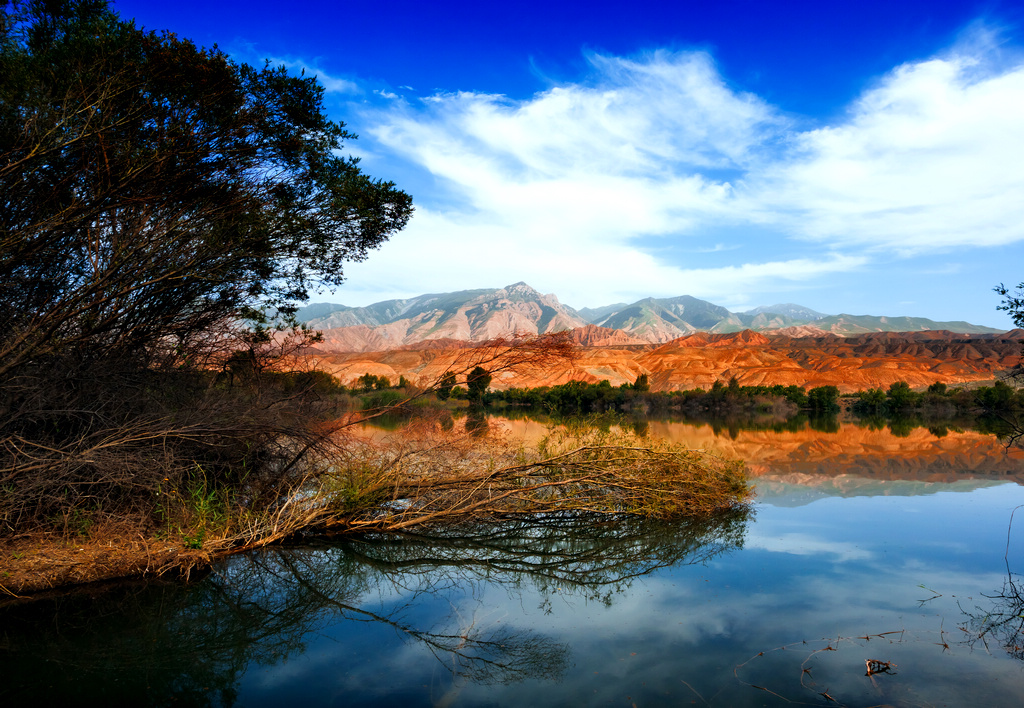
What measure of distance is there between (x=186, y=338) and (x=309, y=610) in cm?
522

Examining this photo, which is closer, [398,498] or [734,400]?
[398,498]

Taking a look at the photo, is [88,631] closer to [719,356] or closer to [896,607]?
[896,607]

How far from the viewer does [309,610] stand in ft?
21.9

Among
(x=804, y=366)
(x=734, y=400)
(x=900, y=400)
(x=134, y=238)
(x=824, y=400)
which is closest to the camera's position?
(x=134, y=238)

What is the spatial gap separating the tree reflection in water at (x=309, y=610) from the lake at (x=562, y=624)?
26 mm

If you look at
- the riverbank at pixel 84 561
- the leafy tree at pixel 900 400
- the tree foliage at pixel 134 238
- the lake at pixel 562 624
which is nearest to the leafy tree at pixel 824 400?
the leafy tree at pixel 900 400

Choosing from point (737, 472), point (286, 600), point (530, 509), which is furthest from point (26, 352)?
point (737, 472)

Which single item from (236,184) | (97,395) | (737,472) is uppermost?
(236,184)

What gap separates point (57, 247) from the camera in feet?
25.8

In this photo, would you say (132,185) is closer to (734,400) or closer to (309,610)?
(309,610)

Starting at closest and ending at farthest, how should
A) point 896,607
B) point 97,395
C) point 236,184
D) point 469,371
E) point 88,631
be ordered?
point 88,631, point 896,607, point 97,395, point 236,184, point 469,371

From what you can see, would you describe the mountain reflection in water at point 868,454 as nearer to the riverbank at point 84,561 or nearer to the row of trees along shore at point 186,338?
the row of trees along shore at point 186,338

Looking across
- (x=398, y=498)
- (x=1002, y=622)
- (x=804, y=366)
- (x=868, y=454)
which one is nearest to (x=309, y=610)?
(x=398, y=498)

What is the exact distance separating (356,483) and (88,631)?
13.3ft
